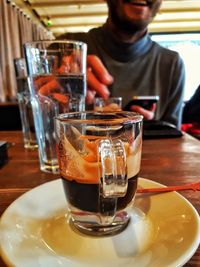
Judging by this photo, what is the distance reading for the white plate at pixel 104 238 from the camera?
20 centimetres

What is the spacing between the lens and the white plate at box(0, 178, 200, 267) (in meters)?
0.20

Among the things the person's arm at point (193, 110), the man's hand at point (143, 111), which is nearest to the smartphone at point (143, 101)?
the man's hand at point (143, 111)

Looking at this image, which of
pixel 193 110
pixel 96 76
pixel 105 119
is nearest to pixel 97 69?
pixel 96 76

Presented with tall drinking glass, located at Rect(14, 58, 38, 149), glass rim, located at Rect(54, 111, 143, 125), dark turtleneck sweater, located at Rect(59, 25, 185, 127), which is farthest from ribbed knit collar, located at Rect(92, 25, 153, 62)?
glass rim, located at Rect(54, 111, 143, 125)

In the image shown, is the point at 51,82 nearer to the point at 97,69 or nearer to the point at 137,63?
the point at 97,69

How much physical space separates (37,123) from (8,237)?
0.31 meters

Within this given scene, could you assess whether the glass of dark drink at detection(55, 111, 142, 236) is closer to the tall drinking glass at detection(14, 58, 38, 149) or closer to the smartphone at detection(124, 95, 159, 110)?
the tall drinking glass at detection(14, 58, 38, 149)

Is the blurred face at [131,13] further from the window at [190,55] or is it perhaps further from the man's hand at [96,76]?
the window at [190,55]

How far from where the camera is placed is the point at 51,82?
1.54 ft

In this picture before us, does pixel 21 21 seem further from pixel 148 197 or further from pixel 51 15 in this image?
pixel 148 197

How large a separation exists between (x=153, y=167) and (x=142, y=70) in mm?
919

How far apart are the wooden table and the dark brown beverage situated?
0.29 feet

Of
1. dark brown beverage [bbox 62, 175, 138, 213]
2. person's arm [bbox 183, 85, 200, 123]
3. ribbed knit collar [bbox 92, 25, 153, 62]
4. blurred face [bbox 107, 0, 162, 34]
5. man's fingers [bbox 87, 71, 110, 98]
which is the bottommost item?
person's arm [bbox 183, 85, 200, 123]

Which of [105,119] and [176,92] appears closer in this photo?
[105,119]
